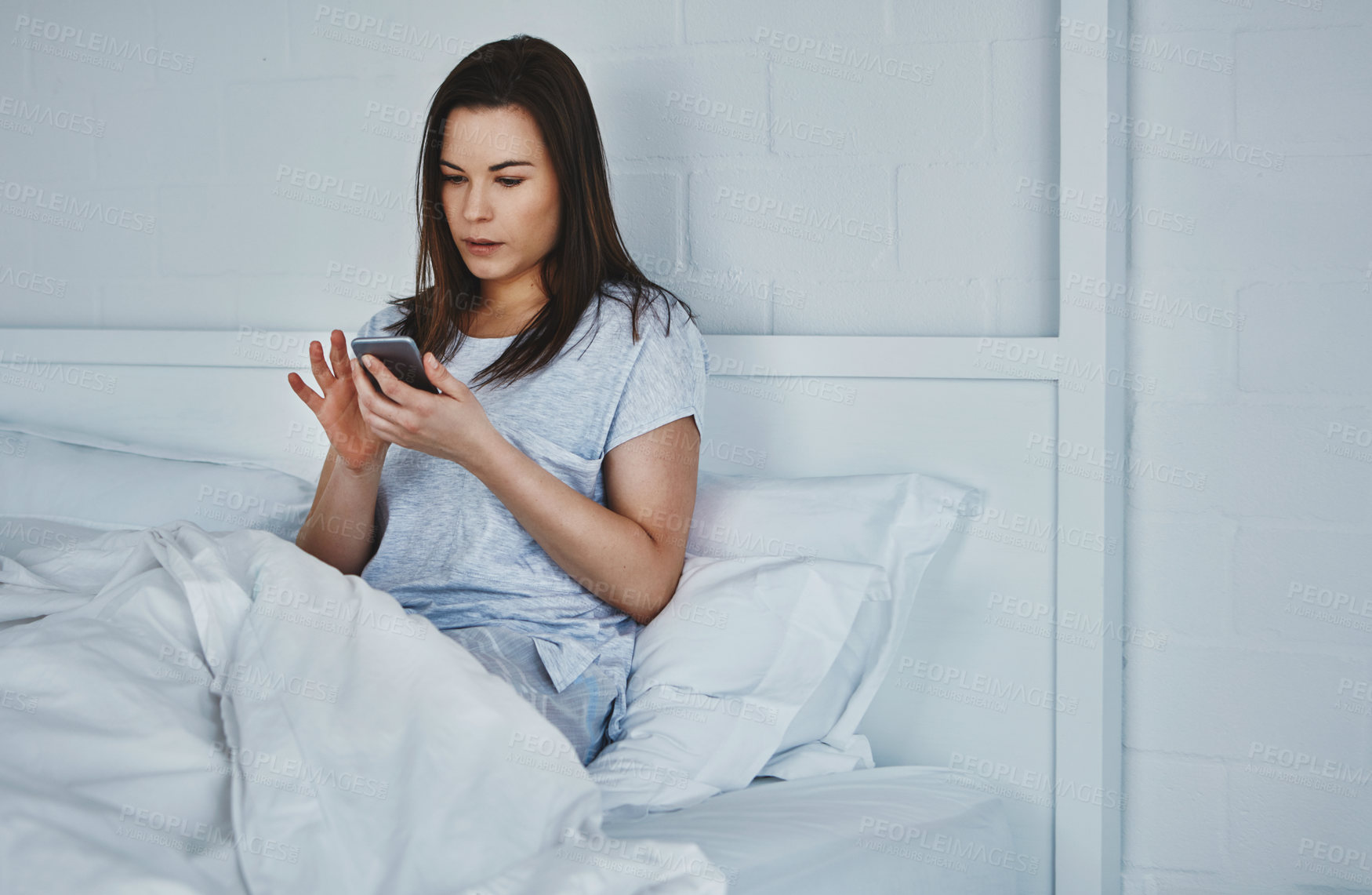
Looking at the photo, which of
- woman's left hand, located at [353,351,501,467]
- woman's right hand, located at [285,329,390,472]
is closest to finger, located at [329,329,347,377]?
woman's right hand, located at [285,329,390,472]

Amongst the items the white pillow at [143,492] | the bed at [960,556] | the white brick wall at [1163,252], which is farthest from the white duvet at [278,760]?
the white brick wall at [1163,252]

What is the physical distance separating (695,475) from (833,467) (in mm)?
248

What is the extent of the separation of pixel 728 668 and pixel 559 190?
1.93ft

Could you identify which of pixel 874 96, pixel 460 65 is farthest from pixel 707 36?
pixel 460 65

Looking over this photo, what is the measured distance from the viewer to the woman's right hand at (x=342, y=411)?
1.16 meters

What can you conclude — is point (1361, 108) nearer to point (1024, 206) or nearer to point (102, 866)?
point (1024, 206)

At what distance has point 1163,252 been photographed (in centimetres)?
125

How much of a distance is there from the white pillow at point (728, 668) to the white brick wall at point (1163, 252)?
40 cm

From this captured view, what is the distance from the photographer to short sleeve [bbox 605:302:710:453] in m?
1.16

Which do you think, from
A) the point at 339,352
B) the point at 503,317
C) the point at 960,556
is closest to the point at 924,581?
the point at 960,556

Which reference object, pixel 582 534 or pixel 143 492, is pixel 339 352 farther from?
pixel 143 492

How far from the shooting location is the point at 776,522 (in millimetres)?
1245

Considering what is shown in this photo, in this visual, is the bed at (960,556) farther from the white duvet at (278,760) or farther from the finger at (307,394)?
the finger at (307,394)

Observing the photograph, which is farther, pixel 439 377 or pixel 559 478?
pixel 559 478
